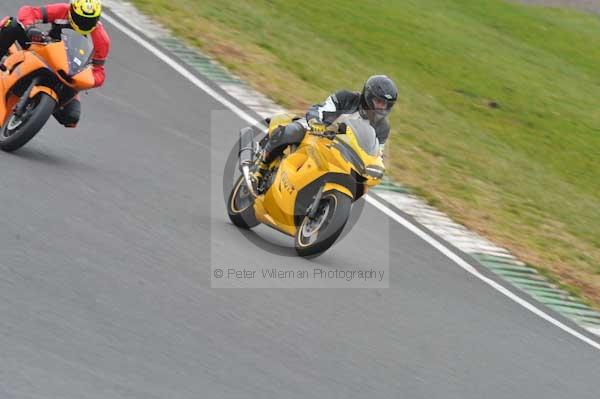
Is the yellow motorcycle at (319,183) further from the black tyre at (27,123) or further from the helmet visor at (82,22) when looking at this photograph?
the helmet visor at (82,22)

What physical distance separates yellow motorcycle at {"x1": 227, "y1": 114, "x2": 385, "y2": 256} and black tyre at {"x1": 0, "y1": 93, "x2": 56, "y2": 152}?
5.77 feet

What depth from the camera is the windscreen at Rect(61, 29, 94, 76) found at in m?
10.1

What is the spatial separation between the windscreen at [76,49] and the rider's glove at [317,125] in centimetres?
213

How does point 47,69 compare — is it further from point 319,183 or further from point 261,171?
point 319,183

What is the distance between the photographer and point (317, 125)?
31.0 feet

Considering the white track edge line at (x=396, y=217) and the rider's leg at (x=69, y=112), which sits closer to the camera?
the white track edge line at (x=396, y=217)

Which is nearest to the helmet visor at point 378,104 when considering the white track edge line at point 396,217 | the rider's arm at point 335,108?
the rider's arm at point 335,108

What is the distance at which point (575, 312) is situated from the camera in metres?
10.6

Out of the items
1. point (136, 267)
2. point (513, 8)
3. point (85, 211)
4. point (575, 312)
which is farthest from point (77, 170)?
point (513, 8)

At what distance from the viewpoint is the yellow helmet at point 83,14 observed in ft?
33.3

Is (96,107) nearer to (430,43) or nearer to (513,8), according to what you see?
(430,43)

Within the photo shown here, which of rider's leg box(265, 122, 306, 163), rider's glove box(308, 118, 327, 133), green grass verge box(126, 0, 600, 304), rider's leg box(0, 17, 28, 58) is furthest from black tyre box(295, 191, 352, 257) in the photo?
green grass verge box(126, 0, 600, 304)

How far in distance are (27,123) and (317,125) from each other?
2.43 metres

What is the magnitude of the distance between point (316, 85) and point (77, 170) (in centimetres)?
654
